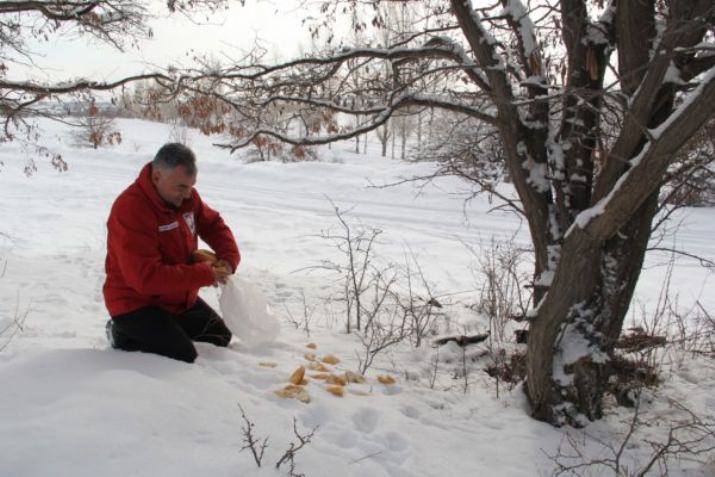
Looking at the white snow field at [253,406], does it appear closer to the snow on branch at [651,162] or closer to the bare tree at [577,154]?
the bare tree at [577,154]

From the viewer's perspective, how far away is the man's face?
306 cm

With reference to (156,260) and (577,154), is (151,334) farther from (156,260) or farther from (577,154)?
(577,154)

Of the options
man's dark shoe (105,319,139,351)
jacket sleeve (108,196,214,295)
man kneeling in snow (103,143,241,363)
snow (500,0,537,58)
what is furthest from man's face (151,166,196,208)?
snow (500,0,537,58)

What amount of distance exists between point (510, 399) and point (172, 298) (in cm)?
237

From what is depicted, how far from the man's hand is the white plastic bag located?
6 centimetres

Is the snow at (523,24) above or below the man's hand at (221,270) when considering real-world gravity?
above

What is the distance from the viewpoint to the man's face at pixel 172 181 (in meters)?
3.06

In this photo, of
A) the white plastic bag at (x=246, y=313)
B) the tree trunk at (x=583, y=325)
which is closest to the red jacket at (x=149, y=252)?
the white plastic bag at (x=246, y=313)

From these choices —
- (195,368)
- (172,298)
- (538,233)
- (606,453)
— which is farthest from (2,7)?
(606,453)

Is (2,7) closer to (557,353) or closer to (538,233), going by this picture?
(538,233)

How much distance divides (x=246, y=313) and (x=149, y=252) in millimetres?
932

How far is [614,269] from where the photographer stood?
9.57 ft

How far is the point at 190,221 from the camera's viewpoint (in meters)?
3.52

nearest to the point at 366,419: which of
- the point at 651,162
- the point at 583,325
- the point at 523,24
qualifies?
the point at 583,325
